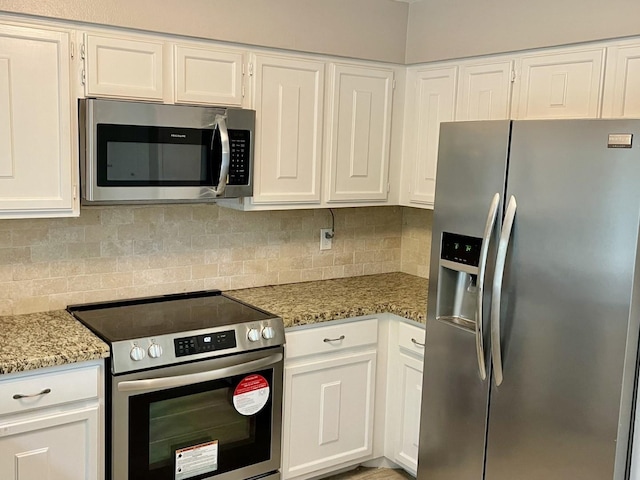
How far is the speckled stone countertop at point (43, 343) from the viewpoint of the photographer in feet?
7.07

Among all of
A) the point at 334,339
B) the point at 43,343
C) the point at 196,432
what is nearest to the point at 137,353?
the point at 43,343

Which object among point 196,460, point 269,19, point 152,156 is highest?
point 269,19

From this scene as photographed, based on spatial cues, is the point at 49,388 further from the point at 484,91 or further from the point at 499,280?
the point at 484,91

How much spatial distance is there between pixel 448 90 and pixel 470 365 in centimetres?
139

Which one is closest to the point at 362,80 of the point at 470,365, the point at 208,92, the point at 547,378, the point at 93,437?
the point at 208,92

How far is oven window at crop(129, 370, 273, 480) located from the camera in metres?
2.42

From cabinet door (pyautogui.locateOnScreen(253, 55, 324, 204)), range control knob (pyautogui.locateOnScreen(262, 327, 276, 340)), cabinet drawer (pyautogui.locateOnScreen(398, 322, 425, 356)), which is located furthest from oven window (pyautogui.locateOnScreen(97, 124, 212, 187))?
cabinet drawer (pyautogui.locateOnScreen(398, 322, 425, 356))

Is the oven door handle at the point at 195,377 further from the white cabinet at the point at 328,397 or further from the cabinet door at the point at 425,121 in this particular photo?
the cabinet door at the point at 425,121

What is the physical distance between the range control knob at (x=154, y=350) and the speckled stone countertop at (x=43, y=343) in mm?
154

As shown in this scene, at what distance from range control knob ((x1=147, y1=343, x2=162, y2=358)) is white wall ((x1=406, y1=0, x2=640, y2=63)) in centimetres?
192

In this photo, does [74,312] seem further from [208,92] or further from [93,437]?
[208,92]

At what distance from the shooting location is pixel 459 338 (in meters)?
2.56

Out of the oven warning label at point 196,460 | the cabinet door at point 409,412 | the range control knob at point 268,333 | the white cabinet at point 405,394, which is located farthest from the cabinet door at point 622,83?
the oven warning label at point 196,460

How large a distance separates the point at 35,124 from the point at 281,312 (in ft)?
4.08
